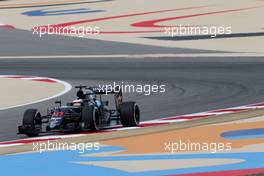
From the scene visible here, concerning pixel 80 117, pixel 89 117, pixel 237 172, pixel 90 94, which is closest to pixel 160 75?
pixel 90 94

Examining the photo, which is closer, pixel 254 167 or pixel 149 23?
pixel 254 167

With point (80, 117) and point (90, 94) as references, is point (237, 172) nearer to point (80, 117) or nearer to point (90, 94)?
point (80, 117)

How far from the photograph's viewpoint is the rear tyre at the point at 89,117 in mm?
14867

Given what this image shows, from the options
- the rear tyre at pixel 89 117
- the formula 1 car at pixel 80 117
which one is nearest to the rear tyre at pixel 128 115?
the formula 1 car at pixel 80 117

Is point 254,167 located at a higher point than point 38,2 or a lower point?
lower

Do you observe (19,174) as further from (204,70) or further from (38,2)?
(38,2)

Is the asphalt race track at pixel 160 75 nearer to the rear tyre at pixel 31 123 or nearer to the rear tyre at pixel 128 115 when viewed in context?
the rear tyre at pixel 31 123

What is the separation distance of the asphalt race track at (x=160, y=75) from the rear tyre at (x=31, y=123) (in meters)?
0.34

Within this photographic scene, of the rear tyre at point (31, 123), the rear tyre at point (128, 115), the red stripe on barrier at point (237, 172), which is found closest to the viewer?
the red stripe on barrier at point (237, 172)

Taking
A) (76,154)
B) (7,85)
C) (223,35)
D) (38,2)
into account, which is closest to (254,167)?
(76,154)

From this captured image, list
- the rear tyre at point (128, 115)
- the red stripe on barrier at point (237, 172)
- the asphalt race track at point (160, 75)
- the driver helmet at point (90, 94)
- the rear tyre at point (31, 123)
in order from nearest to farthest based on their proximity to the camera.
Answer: the red stripe on barrier at point (237, 172), the rear tyre at point (31, 123), the rear tyre at point (128, 115), the driver helmet at point (90, 94), the asphalt race track at point (160, 75)

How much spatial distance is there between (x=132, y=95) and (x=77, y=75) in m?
5.87

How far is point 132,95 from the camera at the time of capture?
838 inches

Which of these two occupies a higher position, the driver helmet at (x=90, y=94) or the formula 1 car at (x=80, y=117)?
the driver helmet at (x=90, y=94)
